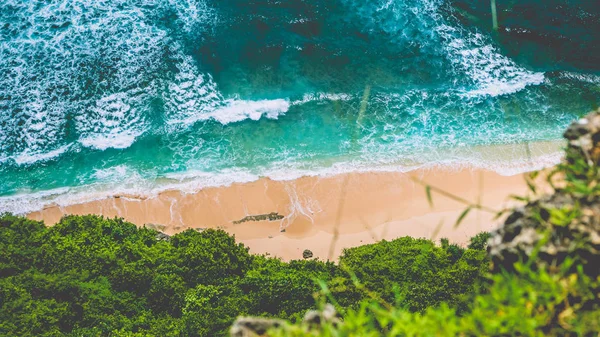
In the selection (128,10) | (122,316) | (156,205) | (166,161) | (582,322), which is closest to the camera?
(582,322)

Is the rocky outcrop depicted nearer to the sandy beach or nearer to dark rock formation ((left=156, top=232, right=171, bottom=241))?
the sandy beach

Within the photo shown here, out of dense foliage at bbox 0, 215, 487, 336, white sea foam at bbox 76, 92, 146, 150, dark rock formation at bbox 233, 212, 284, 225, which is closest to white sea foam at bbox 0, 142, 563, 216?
dark rock formation at bbox 233, 212, 284, 225

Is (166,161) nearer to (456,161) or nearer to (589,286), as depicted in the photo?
(456,161)

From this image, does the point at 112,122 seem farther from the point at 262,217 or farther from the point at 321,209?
the point at 321,209

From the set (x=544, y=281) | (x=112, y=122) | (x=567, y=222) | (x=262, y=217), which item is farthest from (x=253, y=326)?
(x=112, y=122)

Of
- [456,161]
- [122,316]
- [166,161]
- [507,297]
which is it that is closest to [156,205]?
[166,161]
